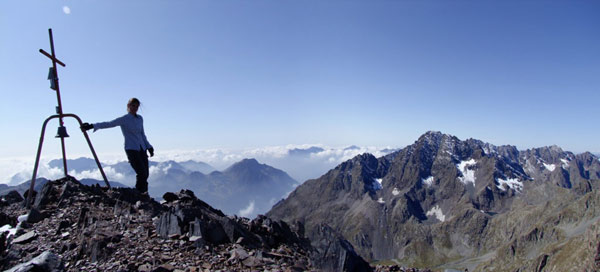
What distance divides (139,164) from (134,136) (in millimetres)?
1413

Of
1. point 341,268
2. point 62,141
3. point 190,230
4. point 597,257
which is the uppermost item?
point 62,141

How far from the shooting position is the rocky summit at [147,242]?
28.1 feet

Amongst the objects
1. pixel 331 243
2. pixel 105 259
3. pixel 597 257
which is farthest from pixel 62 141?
pixel 597 257

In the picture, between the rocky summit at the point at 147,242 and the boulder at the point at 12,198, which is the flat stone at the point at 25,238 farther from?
the boulder at the point at 12,198

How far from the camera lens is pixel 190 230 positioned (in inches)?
406

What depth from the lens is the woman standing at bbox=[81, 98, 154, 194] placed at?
14301 mm

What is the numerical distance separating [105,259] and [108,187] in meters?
9.53

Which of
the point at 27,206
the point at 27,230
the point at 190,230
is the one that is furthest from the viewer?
the point at 27,206

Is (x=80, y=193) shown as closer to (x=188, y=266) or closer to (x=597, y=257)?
(x=188, y=266)

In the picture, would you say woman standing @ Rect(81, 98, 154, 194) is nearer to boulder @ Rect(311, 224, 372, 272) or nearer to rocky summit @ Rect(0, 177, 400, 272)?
rocky summit @ Rect(0, 177, 400, 272)

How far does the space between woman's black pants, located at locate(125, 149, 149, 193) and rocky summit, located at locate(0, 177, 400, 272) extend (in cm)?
178

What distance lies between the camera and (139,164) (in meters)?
15.1

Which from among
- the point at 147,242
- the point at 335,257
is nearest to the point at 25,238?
the point at 147,242

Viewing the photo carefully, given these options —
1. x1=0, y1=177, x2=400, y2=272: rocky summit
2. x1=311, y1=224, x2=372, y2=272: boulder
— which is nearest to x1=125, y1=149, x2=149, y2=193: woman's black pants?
x1=0, y1=177, x2=400, y2=272: rocky summit
